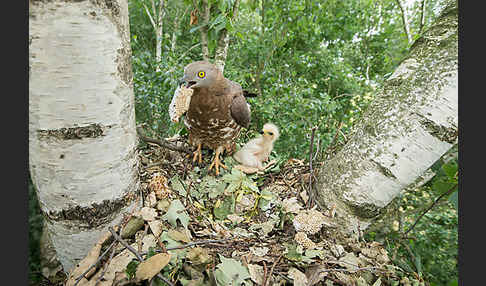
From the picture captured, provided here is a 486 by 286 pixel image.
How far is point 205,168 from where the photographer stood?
1540 millimetres

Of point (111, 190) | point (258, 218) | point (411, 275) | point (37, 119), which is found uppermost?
point (37, 119)

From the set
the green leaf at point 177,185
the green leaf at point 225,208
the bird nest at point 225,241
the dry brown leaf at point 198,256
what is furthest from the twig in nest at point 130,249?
the green leaf at point 225,208

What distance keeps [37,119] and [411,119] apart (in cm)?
129

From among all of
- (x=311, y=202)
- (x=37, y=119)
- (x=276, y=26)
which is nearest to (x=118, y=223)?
(x=37, y=119)

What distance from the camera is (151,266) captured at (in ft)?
2.41

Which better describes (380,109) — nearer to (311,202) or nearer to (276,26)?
(311,202)

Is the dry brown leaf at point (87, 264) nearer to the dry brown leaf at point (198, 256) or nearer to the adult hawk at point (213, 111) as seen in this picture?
the dry brown leaf at point (198, 256)

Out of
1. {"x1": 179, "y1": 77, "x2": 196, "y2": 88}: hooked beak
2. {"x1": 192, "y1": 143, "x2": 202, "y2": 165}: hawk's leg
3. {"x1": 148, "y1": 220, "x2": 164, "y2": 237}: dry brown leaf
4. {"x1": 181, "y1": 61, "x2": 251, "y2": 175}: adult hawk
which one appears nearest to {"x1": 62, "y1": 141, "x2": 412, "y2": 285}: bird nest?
{"x1": 148, "y1": 220, "x2": 164, "y2": 237}: dry brown leaf

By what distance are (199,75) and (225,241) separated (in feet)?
2.85

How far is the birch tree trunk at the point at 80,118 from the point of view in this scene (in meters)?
0.69

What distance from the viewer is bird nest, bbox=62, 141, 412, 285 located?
0.79 meters

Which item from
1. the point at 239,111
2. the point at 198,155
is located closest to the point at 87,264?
the point at 198,155

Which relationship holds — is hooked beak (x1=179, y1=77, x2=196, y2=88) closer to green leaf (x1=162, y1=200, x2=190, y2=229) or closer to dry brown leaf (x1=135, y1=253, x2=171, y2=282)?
green leaf (x1=162, y1=200, x2=190, y2=229)

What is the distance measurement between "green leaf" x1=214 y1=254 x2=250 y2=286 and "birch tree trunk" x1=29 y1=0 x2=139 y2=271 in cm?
43
